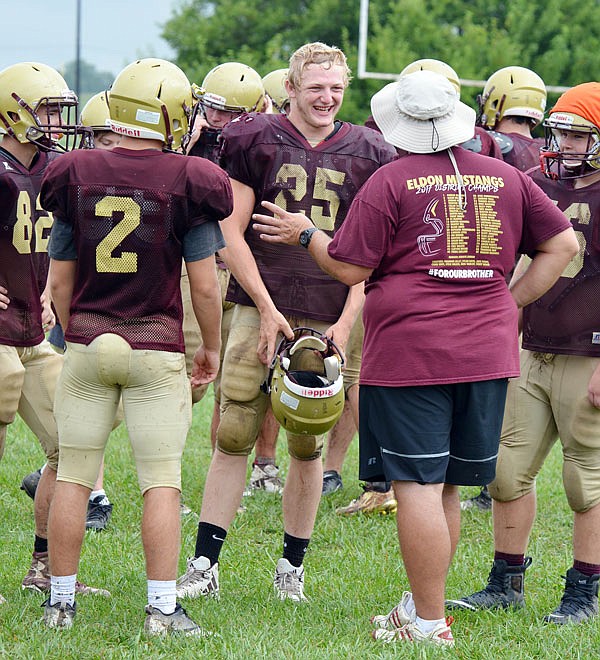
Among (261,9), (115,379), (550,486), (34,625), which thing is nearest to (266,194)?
(115,379)

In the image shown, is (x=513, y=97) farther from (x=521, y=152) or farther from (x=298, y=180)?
(x=298, y=180)

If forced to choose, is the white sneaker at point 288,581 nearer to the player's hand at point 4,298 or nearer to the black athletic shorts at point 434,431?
the black athletic shorts at point 434,431

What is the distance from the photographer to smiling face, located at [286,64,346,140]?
4594 mm

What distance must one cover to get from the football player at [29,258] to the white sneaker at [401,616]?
121 centimetres

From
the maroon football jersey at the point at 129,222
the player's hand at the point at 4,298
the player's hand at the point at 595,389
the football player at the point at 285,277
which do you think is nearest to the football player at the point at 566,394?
the player's hand at the point at 595,389

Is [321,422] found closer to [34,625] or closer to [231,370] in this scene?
[231,370]

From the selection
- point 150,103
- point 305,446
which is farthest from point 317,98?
point 305,446

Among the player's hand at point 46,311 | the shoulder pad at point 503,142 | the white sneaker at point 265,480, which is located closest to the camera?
the player's hand at point 46,311

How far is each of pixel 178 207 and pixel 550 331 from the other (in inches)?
64.3

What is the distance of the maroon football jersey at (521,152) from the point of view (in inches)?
253

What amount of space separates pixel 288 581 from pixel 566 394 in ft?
4.61

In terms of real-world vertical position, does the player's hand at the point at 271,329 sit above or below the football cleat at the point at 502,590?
above

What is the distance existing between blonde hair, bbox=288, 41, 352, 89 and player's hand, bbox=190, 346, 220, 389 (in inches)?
48.9

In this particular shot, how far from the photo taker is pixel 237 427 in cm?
466
